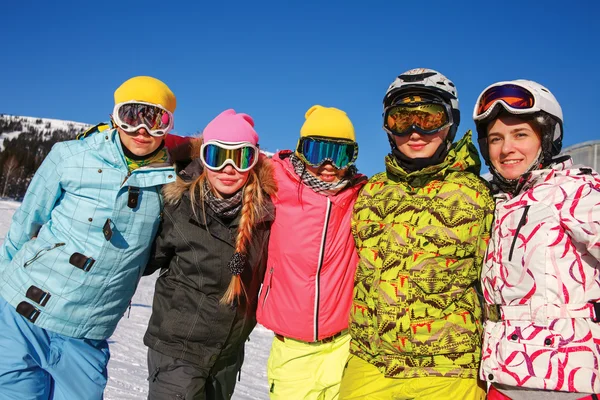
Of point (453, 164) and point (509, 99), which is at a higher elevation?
point (509, 99)

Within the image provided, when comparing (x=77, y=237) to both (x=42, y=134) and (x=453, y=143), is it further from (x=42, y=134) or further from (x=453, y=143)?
(x=42, y=134)

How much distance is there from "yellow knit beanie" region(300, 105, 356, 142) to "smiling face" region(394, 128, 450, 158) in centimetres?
56

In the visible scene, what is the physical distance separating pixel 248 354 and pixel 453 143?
7145 millimetres

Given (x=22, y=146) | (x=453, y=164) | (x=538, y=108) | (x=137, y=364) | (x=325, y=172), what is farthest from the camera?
(x=22, y=146)

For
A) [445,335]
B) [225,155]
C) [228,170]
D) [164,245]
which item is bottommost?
[445,335]

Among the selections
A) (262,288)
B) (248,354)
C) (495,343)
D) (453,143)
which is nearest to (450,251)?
(495,343)

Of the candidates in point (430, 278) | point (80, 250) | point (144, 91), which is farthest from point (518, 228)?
point (80, 250)

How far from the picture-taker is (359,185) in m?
3.42

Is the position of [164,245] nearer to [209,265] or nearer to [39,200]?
[209,265]

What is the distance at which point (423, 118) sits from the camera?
9.92 ft

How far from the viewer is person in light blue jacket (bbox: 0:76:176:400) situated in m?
3.04

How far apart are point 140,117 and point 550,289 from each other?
274 cm

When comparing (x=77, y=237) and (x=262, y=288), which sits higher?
(x=77, y=237)

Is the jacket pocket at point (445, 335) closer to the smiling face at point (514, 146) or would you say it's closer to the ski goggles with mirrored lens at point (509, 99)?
the smiling face at point (514, 146)
